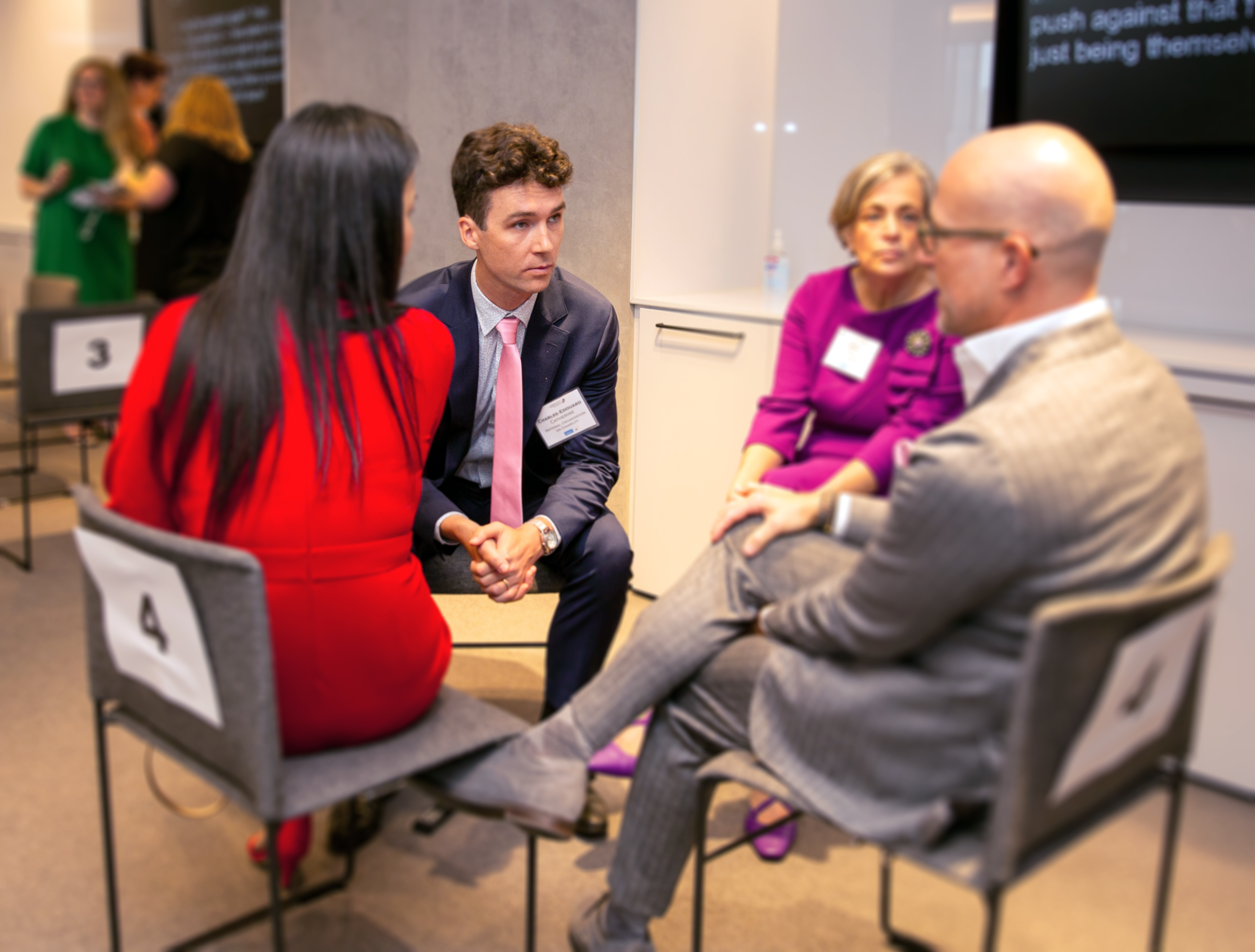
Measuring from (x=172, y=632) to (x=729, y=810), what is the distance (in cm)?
133

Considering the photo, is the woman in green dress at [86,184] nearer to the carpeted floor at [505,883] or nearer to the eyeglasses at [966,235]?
the carpeted floor at [505,883]

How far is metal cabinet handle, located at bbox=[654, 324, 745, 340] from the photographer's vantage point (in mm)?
1847

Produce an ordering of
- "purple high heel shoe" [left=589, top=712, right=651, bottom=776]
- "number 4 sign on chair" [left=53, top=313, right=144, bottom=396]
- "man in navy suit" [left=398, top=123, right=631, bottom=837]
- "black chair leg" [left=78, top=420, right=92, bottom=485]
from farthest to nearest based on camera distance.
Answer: "black chair leg" [left=78, top=420, right=92, bottom=485], "number 4 sign on chair" [left=53, top=313, right=144, bottom=396], "purple high heel shoe" [left=589, top=712, right=651, bottom=776], "man in navy suit" [left=398, top=123, right=631, bottom=837]

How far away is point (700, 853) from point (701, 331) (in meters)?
0.90

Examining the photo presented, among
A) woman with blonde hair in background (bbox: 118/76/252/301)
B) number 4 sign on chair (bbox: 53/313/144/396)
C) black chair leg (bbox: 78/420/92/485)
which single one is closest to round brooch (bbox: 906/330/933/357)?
number 4 sign on chair (bbox: 53/313/144/396)

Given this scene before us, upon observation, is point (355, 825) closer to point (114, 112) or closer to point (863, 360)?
point (863, 360)

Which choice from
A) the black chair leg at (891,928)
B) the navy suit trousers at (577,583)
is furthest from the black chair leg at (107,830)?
the black chair leg at (891,928)

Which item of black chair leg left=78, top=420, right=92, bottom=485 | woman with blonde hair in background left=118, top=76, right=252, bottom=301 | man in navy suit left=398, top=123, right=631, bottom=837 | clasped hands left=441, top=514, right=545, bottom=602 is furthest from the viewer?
black chair leg left=78, top=420, right=92, bottom=485

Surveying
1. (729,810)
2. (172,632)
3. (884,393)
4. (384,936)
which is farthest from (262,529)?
(729,810)

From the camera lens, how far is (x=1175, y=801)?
4.72 feet

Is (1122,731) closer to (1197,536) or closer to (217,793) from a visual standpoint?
(1197,536)

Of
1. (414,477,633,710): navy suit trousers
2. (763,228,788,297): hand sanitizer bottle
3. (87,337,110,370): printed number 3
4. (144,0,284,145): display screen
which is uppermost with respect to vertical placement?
(144,0,284,145): display screen

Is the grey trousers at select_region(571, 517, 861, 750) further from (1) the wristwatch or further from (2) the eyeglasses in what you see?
(2) the eyeglasses

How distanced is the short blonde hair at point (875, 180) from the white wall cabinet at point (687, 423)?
0.77 feet
